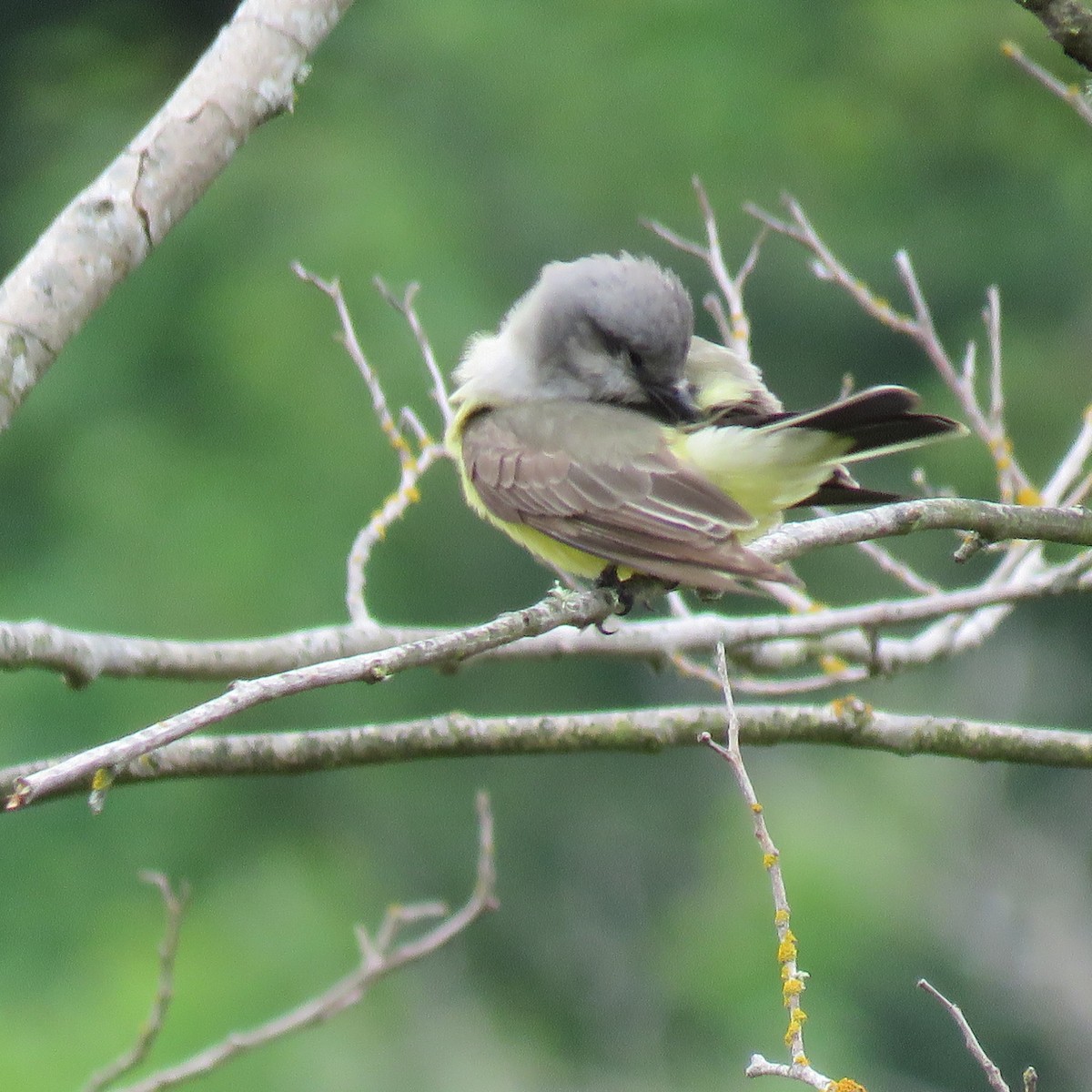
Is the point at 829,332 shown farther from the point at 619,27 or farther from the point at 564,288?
the point at 564,288

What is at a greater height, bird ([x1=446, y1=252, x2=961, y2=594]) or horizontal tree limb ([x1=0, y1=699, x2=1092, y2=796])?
bird ([x1=446, y1=252, x2=961, y2=594])

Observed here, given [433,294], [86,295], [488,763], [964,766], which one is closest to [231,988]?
[488,763]

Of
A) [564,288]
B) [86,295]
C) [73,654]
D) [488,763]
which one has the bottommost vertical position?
[488,763]

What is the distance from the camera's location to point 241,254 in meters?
10.4

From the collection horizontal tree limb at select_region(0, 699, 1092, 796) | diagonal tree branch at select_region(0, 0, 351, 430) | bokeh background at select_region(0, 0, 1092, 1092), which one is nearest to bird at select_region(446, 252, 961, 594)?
A: horizontal tree limb at select_region(0, 699, 1092, 796)

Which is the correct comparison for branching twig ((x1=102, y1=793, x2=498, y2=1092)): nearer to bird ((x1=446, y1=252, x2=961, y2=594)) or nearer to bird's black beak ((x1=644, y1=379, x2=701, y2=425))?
bird ((x1=446, y1=252, x2=961, y2=594))

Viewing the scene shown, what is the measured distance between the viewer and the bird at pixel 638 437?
3119 millimetres

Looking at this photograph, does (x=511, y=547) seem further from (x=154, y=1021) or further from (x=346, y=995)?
(x=154, y=1021)

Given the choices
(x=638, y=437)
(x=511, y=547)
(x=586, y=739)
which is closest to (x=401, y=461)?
(x=638, y=437)

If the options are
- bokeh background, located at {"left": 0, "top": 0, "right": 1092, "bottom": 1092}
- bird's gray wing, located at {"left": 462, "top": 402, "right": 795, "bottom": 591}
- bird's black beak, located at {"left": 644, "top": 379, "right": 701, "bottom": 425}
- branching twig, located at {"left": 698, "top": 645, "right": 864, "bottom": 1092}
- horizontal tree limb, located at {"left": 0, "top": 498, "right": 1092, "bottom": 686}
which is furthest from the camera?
bokeh background, located at {"left": 0, "top": 0, "right": 1092, "bottom": 1092}

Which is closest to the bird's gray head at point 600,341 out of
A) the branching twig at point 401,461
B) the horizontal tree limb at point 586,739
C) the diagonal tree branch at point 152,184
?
the branching twig at point 401,461

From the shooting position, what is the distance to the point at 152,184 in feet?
8.26

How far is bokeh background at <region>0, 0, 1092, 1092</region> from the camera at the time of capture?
337 inches

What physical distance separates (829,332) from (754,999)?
3972mm
